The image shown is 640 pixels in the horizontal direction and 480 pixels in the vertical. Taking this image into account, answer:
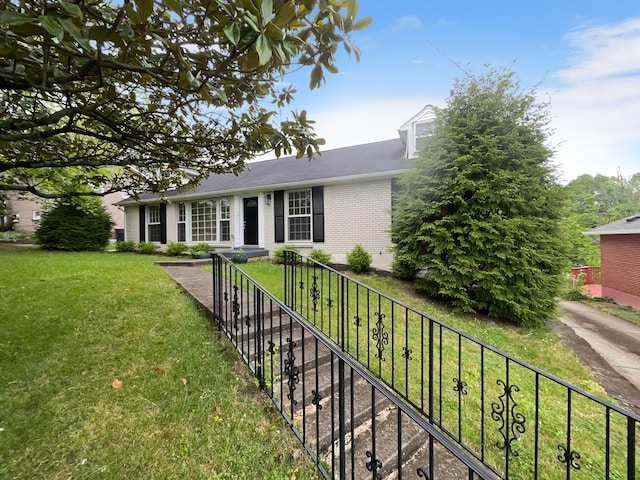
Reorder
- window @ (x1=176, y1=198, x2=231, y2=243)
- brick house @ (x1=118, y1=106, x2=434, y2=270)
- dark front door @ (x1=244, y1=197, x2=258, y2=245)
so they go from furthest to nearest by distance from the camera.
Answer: window @ (x1=176, y1=198, x2=231, y2=243)
dark front door @ (x1=244, y1=197, x2=258, y2=245)
brick house @ (x1=118, y1=106, x2=434, y2=270)

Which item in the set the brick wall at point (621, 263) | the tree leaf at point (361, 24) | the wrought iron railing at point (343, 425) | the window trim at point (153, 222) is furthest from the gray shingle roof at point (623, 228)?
the window trim at point (153, 222)

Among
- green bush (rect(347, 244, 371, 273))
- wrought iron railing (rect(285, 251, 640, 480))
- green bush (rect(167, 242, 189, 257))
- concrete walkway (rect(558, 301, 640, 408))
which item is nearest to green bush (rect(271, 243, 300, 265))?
green bush (rect(347, 244, 371, 273))

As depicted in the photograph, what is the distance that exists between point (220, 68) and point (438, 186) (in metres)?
5.65

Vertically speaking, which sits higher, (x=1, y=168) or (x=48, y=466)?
(x=1, y=168)

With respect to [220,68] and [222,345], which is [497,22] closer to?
[220,68]

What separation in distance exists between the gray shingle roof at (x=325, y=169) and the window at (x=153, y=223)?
1.85 feet

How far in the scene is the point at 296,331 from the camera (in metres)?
3.71

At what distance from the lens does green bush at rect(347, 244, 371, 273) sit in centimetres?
826

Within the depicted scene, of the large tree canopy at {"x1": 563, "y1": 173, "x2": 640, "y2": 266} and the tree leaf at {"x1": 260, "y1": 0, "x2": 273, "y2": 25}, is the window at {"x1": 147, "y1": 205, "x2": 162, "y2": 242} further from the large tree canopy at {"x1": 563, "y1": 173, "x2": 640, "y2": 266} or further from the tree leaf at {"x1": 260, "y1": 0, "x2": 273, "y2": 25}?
the large tree canopy at {"x1": 563, "y1": 173, "x2": 640, "y2": 266}

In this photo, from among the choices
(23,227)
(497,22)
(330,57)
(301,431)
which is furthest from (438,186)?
(23,227)

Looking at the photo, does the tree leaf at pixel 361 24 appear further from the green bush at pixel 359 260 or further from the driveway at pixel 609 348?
the green bush at pixel 359 260

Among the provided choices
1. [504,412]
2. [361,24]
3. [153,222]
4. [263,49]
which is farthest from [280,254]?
[153,222]

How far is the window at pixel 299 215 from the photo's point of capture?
31.4 ft

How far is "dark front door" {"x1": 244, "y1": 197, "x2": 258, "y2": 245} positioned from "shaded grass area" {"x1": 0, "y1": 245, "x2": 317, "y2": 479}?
21.8ft
